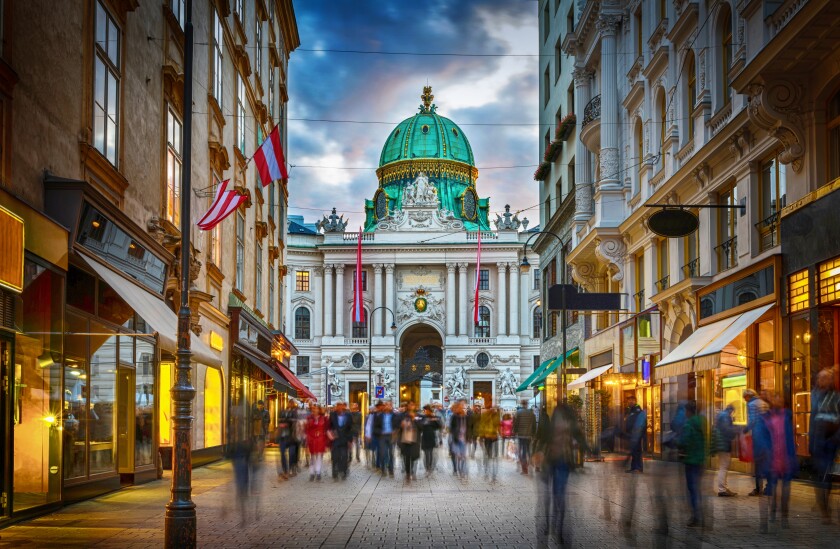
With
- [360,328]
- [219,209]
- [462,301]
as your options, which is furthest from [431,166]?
[219,209]

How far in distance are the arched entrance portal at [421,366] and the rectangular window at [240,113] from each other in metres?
48.3

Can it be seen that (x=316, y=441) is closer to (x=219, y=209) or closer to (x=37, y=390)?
(x=219, y=209)

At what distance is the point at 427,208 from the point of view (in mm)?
95688

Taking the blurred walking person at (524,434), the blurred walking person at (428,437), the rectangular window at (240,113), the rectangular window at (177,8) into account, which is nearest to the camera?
the rectangular window at (177,8)

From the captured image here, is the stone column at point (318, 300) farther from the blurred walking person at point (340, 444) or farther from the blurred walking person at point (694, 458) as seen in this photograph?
the blurred walking person at point (694, 458)

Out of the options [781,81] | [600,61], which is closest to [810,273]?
[781,81]

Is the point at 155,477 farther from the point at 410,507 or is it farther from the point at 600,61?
the point at 600,61

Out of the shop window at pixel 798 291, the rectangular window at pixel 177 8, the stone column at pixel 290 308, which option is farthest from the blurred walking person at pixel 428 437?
the stone column at pixel 290 308

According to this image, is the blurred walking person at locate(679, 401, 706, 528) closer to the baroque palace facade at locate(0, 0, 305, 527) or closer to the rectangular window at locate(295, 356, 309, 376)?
the baroque palace facade at locate(0, 0, 305, 527)

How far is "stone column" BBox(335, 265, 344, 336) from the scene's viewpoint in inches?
3681

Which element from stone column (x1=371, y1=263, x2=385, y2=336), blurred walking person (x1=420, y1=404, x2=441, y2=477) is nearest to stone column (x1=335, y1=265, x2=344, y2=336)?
stone column (x1=371, y1=263, x2=385, y2=336)

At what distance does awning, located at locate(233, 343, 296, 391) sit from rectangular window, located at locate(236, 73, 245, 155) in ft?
20.6

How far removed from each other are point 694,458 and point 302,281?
277 feet

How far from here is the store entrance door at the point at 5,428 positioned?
1262 centimetres
